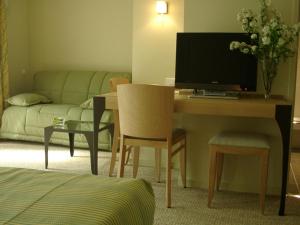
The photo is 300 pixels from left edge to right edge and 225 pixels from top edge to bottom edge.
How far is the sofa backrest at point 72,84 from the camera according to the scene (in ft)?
16.5

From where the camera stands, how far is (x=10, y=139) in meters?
4.99

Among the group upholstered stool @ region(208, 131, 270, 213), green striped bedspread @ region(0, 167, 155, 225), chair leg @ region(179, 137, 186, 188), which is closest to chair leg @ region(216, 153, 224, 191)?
upholstered stool @ region(208, 131, 270, 213)

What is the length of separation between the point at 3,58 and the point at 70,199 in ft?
13.3

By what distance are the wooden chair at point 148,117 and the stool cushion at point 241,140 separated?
1.14 feet

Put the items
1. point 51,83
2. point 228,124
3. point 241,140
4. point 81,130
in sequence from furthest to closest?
point 51,83 < point 81,130 < point 228,124 < point 241,140

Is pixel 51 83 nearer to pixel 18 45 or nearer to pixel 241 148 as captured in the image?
pixel 18 45

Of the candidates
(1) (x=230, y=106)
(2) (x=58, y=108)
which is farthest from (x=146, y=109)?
(2) (x=58, y=108)

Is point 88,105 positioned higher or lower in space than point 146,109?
lower

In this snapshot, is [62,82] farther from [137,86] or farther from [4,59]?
[137,86]

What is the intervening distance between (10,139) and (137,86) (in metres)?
2.85

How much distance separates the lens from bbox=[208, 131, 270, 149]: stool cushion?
2773 mm

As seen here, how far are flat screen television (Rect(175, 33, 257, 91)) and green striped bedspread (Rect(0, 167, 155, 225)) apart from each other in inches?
60.0

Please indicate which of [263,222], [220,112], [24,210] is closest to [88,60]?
[220,112]

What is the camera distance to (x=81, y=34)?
210 inches
